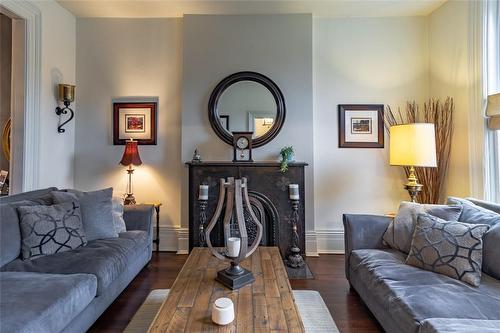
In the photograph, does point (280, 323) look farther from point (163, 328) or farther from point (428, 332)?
point (428, 332)

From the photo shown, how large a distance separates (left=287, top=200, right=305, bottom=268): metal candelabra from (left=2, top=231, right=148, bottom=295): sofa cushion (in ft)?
5.23

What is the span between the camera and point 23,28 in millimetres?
2855

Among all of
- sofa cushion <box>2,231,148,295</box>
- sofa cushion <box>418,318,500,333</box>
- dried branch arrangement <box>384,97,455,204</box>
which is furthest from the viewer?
dried branch arrangement <box>384,97,455,204</box>

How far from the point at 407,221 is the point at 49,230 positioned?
2716mm

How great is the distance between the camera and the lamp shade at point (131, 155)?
3.27m

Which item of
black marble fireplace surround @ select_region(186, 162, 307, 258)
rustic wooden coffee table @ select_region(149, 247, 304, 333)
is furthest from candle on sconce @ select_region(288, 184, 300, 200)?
rustic wooden coffee table @ select_region(149, 247, 304, 333)

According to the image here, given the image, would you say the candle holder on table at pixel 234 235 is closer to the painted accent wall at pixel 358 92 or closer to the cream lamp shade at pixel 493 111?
the painted accent wall at pixel 358 92

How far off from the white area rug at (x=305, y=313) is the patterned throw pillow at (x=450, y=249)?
72 cm

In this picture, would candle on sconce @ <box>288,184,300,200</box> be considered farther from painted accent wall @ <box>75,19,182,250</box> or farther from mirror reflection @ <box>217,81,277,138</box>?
painted accent wall @ <box>75,19,182,250</box>

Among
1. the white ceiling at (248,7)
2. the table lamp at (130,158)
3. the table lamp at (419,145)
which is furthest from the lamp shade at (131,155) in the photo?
the table lamp at (419,145)

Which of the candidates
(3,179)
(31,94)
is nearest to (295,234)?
(31,94)

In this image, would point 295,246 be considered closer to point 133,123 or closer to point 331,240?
point 331,240

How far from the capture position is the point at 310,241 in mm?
3410

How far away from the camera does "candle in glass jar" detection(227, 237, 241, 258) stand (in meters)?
1.62
